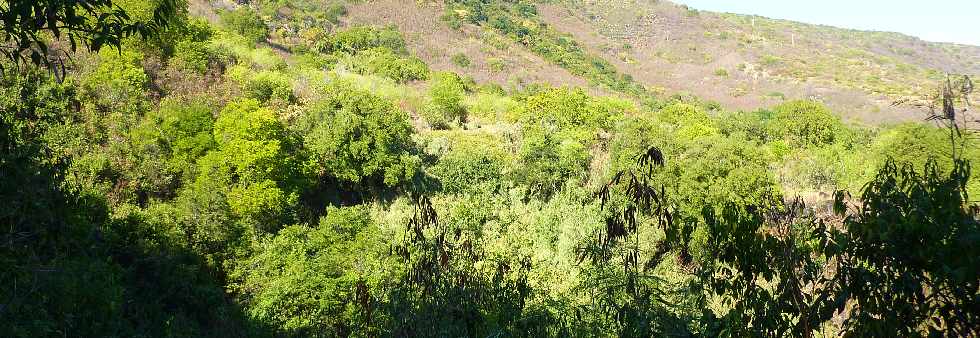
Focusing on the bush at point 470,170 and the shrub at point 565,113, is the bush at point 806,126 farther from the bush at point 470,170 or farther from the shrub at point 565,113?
the bush at point 470,170

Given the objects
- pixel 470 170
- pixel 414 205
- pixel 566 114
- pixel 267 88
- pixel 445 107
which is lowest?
pixel 445 107

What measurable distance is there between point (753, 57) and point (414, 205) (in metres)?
147

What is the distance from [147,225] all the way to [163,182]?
4.32 meters

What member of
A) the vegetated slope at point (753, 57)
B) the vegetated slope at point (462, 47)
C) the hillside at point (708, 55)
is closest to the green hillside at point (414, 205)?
the vegetated slope at point (462, 47)

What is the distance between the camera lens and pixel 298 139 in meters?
28.6

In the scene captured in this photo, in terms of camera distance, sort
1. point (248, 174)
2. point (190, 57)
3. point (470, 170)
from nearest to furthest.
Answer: point (248, 174)
point (470, 170)
point (190, 57)

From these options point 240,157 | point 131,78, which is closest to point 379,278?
point 240,157

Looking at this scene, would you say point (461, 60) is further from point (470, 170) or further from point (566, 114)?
point (470, 170)

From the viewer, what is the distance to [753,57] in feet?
445

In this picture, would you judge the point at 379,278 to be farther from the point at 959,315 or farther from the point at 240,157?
the point at 959,315

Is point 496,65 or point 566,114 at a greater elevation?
point 566,114

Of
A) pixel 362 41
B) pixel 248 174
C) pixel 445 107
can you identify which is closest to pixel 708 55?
pixel 362 41

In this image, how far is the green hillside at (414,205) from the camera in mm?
4043

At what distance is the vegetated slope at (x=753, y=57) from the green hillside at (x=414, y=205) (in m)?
59.1
